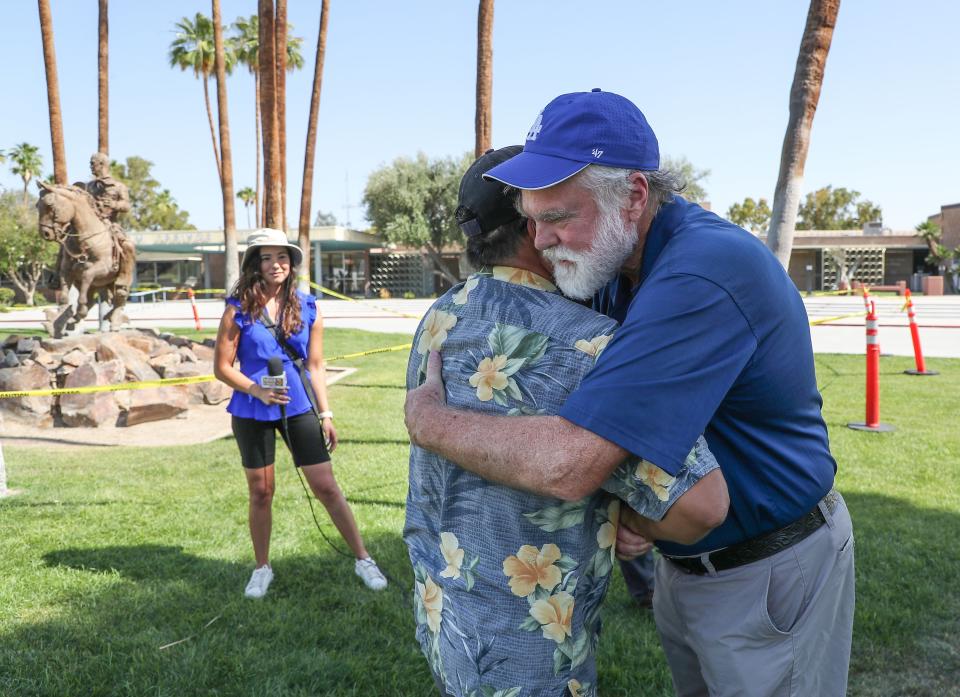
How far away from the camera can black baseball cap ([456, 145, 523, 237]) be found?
5.20 feet

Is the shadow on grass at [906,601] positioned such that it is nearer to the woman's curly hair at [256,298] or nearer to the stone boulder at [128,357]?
the woman's curly hair at [256,298]

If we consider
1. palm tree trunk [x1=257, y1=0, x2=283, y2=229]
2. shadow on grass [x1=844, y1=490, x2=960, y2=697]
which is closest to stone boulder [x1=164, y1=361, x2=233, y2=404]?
palm tree trunk [x1=257, y1=0, x2=283, y2=229]

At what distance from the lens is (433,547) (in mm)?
1580

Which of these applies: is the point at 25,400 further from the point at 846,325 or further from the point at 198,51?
the point at 198,51

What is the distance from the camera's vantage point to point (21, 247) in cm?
4156

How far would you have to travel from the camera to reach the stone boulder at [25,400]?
9352 millimetres

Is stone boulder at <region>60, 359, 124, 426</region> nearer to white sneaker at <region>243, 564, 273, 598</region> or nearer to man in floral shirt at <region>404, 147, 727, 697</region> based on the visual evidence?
white sneaker at <region>243, 564, 273, 598</region>

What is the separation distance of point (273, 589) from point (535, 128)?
3.50 metres

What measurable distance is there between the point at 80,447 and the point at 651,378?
8.64 metres

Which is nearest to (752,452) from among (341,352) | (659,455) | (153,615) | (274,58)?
(659,455)

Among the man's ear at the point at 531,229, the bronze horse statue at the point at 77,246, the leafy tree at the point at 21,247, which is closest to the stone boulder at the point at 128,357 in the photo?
the bronze horse statue at the point at 77,246

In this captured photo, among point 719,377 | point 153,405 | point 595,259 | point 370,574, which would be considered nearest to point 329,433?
point 370,574

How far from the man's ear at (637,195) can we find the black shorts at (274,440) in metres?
3.11

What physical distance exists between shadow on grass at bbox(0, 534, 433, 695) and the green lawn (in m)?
0.01
